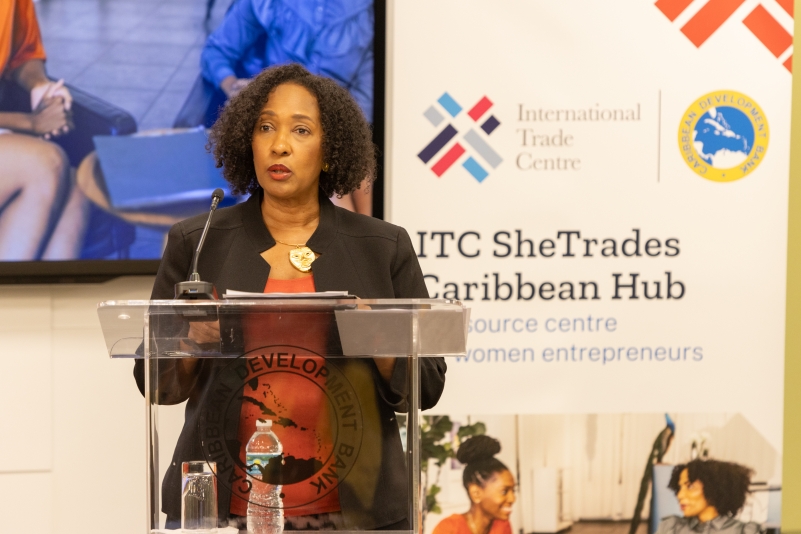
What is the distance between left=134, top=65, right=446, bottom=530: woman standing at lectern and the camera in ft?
4.91

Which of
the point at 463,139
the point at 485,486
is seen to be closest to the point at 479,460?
the point at 485,486

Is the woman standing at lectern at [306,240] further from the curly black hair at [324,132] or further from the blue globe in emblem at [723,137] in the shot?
the blue globe in emblem at [723,137]

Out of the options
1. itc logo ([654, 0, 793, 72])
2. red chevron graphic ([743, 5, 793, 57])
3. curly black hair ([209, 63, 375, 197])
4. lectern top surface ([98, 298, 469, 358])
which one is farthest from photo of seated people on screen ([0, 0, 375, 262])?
lectern top surface ([98, 298, 469, 358])

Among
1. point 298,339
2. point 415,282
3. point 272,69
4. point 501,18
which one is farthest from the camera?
point 501,18

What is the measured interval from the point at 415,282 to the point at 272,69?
63cm

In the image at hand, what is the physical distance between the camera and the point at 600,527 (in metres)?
3.17

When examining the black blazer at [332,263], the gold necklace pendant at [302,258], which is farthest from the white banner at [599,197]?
the gold necklace pendant at [302,258]

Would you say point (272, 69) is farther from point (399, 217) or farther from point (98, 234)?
point (98, 234)

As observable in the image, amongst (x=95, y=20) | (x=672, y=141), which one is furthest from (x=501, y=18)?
(x=95, y=20)

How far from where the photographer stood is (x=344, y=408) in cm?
148

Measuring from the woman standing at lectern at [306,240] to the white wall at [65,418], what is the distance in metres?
1.28

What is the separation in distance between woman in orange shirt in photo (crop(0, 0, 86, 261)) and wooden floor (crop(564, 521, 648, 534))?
1.99 m

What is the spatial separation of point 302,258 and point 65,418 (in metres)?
1.74

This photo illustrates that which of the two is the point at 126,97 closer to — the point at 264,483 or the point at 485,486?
the point at 485,486
